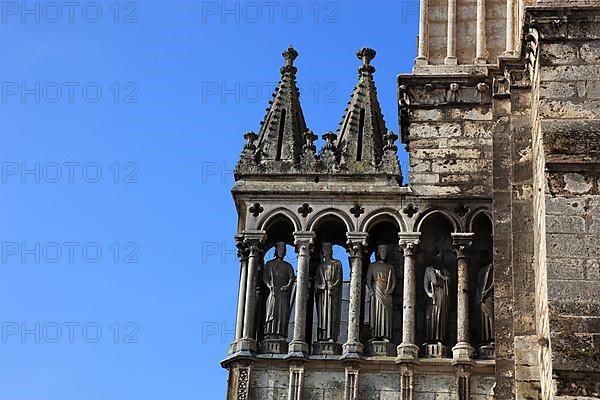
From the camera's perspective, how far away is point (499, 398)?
14.0 m

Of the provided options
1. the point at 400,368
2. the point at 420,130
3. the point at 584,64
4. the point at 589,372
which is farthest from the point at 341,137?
the point at 589,372

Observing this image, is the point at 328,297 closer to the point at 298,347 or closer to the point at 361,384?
the point at 298,347

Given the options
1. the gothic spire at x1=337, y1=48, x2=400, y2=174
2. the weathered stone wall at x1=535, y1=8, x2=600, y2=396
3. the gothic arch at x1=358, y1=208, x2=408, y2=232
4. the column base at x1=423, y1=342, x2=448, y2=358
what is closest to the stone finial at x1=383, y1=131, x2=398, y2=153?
the gothic spire at x1=337, y1=48, x2=400, y2=174

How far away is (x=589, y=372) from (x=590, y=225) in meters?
1.46

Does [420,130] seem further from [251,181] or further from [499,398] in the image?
[499,398]

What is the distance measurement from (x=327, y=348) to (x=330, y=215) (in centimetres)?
174

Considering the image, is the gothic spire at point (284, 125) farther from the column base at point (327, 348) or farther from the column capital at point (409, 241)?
the column base at point (327, 348)

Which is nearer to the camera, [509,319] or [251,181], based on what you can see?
[509,319]

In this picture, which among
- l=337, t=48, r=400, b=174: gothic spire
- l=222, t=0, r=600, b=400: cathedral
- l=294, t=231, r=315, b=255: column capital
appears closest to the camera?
l=222, t=0, r=600, b=400: cathedral

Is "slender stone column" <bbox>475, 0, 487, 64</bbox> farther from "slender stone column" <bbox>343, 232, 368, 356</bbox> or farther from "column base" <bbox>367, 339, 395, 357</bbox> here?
"column base" <bbox>367, 339, 395, 357</bbox>

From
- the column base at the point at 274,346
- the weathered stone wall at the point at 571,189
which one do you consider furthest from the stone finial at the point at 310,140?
the weathered stone wall at the point at 571,189

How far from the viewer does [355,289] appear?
16141mm

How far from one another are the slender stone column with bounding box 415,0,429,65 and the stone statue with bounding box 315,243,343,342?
2863 millimetres

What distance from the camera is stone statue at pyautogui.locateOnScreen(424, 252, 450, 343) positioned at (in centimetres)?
1590
